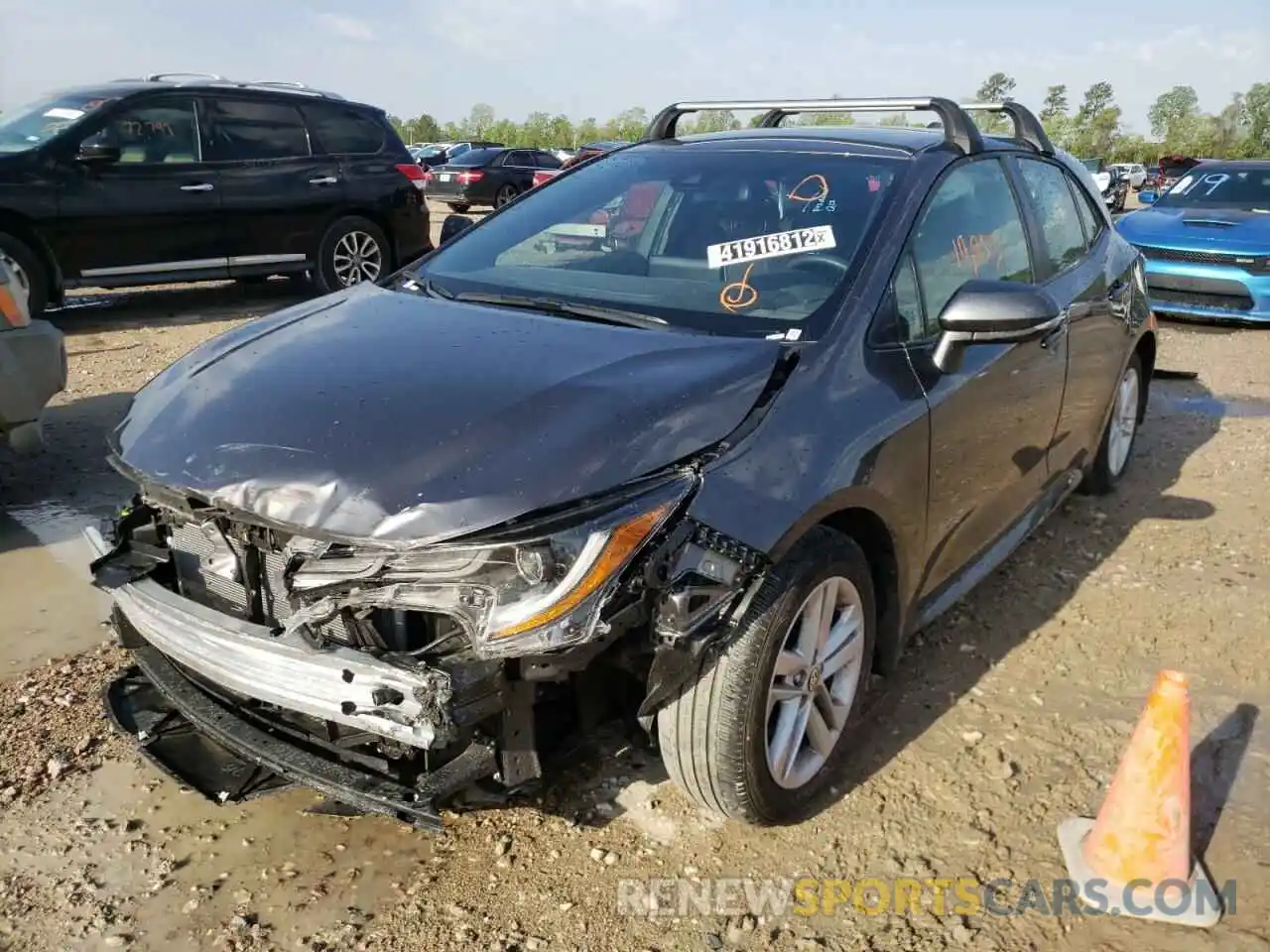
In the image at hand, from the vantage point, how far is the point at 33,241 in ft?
25.6

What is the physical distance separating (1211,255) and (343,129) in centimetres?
759

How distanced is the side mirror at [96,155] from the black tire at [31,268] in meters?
0.78

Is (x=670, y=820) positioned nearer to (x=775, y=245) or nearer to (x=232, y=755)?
(x=232, y=755)

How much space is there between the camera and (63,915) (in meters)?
2.43

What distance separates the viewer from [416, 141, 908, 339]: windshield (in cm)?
292

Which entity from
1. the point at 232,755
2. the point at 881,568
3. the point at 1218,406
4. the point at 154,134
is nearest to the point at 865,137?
the point at 881,568

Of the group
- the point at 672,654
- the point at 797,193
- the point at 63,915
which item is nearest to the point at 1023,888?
the point at 672,654

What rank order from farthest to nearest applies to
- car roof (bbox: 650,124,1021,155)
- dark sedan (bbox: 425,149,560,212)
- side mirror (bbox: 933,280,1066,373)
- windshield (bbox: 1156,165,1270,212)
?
dark sedan (bbox: 425,149,560,212) → windshield (bbox: 1156,165,1270,212) → car roof (bbox: 650,124,1021,155) → side mirror (bbox: 933,280,1066,373)

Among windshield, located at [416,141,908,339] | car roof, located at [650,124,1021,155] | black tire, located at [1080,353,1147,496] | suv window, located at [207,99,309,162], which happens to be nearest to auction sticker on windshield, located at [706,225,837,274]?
windshield, located at [416,141,908,339]

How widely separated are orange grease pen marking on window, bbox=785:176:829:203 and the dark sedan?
19970 millimetres

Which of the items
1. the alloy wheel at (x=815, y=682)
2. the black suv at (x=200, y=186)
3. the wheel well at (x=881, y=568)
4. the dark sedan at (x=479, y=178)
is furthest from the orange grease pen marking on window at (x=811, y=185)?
the dark sedan at (x=479, y=178)

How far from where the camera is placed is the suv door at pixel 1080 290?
3986 millimetres

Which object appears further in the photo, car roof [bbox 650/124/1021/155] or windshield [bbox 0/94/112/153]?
windshield [bbox 0/94/112/153]

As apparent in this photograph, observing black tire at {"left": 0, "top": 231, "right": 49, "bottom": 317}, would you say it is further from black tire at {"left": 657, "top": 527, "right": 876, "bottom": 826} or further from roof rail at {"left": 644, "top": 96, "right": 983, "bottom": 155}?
black tire at {"left": 657, "top": 527, "right": 876, "bottom": 826}
